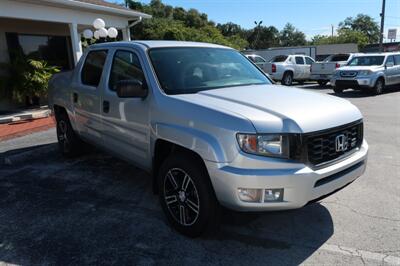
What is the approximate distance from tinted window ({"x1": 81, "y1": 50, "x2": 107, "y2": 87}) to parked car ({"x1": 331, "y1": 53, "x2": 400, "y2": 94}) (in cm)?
1239

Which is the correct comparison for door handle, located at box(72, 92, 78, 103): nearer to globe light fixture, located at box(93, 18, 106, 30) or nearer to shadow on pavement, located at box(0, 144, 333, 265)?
shadow on pavement, located at box(0, 144, 333, 265)

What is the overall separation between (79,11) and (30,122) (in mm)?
4481

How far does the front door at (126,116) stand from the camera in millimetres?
3965

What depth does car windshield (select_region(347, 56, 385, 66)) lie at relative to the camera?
1588 centimetres

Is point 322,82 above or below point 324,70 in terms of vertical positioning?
below

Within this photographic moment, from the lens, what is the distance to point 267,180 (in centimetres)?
292

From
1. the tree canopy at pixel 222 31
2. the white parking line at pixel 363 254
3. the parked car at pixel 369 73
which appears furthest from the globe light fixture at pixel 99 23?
the tree canopy at pixel 222 31

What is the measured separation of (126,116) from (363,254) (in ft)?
9.07

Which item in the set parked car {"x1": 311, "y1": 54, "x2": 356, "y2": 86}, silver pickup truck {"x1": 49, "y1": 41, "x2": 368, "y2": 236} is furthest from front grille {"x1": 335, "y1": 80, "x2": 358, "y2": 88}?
silver pickup truck {"x1": 49, "y1": 41, "x2": 368, "y2": 236}

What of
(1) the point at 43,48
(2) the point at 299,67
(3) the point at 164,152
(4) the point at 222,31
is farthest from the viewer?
(4) the point at 222,31

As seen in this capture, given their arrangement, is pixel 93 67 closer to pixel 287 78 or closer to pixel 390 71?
pixel 390 71

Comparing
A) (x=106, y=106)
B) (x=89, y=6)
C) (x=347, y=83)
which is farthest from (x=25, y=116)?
(x=347, y=83)

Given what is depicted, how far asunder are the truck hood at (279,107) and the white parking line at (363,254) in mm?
1096

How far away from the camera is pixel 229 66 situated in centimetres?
450
